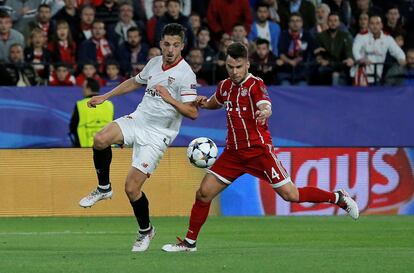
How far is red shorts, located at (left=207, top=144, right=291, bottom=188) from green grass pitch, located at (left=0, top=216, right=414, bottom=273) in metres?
0.73

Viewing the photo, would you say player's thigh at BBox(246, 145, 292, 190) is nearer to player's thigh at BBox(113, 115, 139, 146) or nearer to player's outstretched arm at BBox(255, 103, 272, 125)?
player's outstretched arm at BBox(255, 103, 272, 125)

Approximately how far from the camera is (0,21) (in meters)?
20.5

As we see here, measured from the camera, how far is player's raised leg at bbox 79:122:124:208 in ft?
41.1

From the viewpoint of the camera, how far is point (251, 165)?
12.2 meters

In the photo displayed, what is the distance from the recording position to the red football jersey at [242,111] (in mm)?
12008

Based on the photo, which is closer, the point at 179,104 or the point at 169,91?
the point at 179,104

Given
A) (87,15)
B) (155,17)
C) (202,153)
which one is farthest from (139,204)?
(155,17)

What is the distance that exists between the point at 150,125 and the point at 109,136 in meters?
0.43

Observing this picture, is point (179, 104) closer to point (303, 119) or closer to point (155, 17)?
point (303, 119)

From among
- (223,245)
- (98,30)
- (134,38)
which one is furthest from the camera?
(134,38)

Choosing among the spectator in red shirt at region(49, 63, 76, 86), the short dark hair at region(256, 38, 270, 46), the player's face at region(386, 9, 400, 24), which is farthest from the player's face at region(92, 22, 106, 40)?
the player's face at region(386, 9, 400, 24)

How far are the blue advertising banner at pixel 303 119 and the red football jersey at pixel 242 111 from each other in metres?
8.19

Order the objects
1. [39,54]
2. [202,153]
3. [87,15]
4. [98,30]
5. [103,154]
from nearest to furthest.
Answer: [103,154]
[202,153]
[39,54]
[98,30]
[87,15]

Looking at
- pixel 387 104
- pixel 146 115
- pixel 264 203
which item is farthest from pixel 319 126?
pixel 146 115
